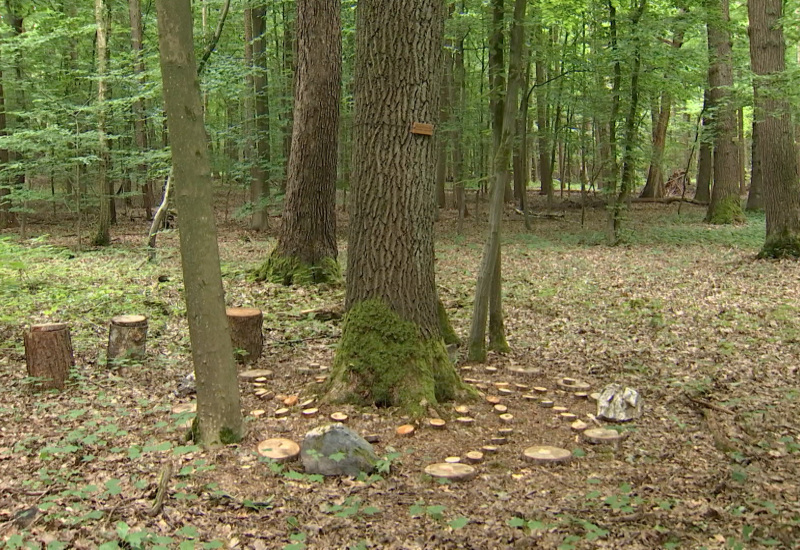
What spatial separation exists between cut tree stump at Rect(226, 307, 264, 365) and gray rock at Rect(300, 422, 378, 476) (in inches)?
90.1

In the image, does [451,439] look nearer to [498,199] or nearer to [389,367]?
[389,367]

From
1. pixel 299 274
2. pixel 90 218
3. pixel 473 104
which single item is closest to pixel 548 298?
pixel 299 274

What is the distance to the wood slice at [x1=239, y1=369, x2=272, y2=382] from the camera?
17.5ft

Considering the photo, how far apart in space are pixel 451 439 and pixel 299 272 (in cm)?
507

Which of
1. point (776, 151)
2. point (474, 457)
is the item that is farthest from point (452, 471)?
point (776, 151)

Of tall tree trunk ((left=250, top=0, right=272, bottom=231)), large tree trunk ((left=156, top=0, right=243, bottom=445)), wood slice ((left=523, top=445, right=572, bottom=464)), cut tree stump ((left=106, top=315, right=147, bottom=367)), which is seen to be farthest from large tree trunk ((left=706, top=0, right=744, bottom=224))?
large tree trunk ((left=156, top=0, right=243, bottom=445))

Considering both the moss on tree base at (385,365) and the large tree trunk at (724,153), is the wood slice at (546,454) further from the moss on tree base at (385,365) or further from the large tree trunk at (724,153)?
the large tree trunk at (724,153)

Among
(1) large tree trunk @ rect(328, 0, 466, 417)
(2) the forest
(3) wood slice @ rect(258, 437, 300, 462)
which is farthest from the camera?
(1) large tree trunk @ rect(328, 0, 466, 417)

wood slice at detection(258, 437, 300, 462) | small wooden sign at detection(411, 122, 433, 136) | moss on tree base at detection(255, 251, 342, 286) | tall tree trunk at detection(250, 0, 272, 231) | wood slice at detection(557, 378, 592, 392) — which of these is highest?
tall tree trunk at detection(250, 0, 272, 231)

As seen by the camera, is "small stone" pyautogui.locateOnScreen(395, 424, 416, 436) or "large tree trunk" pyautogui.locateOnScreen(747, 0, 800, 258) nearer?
"small stone" pyautogui.locateOnScreen(395, 424, 416, 436)

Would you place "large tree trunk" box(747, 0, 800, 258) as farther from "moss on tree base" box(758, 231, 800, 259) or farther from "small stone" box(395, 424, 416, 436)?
"small stone" box(395, 424, 416, 436)

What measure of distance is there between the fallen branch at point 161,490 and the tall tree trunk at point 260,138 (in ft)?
38.2

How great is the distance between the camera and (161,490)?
→ 3.15 metres

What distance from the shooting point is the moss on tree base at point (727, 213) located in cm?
1617
